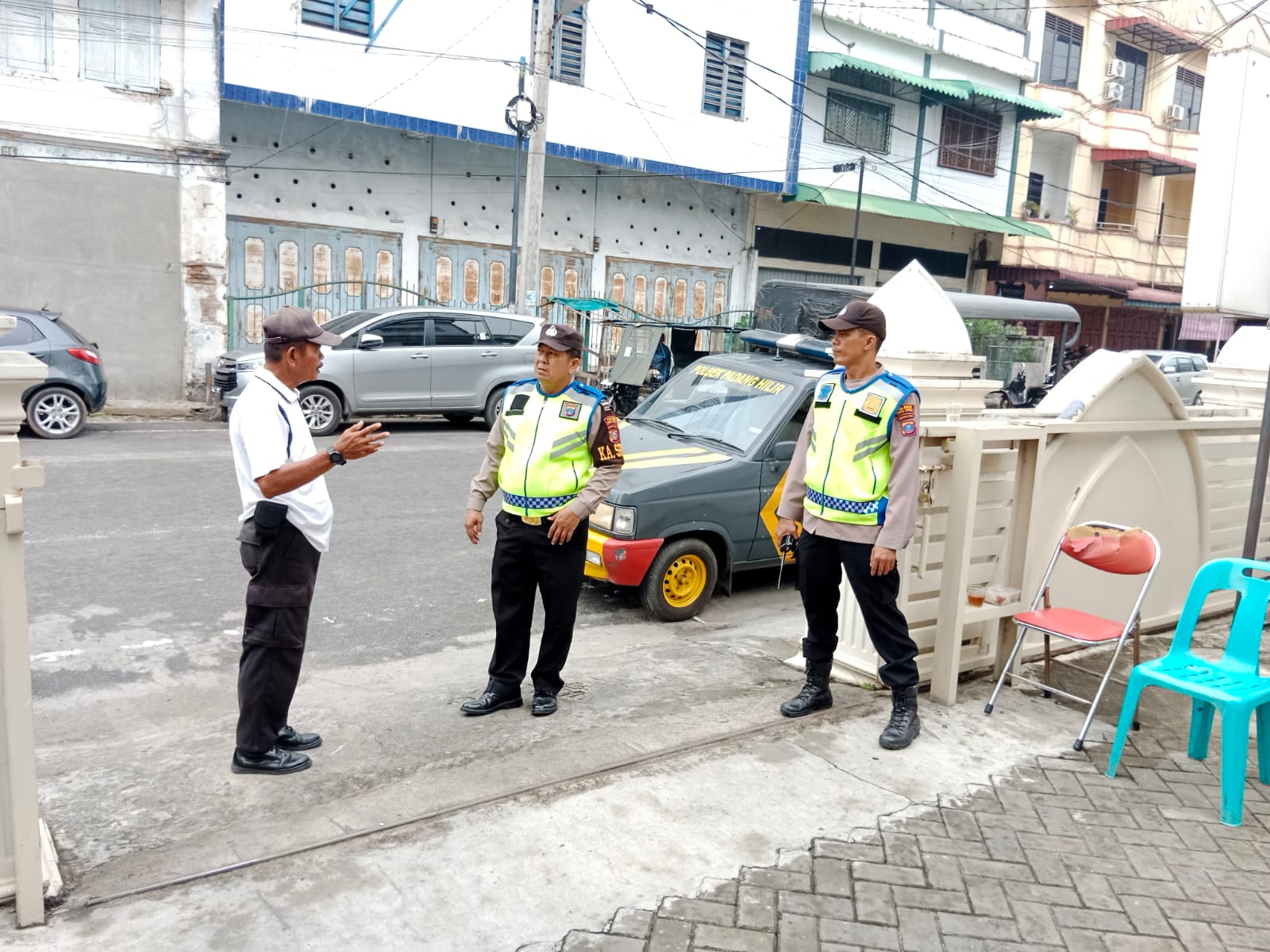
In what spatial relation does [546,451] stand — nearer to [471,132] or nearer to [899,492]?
[899,492]

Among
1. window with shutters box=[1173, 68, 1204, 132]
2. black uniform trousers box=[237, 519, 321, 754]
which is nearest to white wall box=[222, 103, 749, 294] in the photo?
black uniform trousers box=[237, 519, 321, 754]

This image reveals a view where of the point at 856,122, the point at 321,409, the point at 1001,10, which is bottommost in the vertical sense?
the point at 321,409

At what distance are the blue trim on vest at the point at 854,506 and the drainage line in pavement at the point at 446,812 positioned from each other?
3.25 feet

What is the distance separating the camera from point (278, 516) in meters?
3.72

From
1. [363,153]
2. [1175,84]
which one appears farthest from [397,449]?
[1175,84]

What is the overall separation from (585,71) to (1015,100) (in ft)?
42.7

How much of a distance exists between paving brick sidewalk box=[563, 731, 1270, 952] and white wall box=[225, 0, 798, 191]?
51.5ft

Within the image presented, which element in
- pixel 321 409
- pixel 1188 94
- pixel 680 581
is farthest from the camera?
pixel 1188 94

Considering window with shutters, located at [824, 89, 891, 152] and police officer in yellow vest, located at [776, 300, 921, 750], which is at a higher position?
window with shutters, located at [824, 89, 891, 152]

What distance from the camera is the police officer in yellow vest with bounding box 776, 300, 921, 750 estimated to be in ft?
13.9

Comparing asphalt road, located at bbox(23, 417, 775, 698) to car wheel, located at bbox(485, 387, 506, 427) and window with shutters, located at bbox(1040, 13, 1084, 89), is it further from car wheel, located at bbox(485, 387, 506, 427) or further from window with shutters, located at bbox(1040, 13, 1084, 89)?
window with shutters, located at bbox(1040, 13, 1084, 89)

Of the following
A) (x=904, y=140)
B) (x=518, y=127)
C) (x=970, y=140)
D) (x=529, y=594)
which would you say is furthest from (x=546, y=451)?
(x=970, y=140)

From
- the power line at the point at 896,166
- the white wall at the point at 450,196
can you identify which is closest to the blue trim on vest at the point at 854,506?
the white wall at the point at 450,196

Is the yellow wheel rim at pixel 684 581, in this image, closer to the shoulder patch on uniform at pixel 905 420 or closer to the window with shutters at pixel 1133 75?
the shoulder patch on uniform at pixel 905 420
